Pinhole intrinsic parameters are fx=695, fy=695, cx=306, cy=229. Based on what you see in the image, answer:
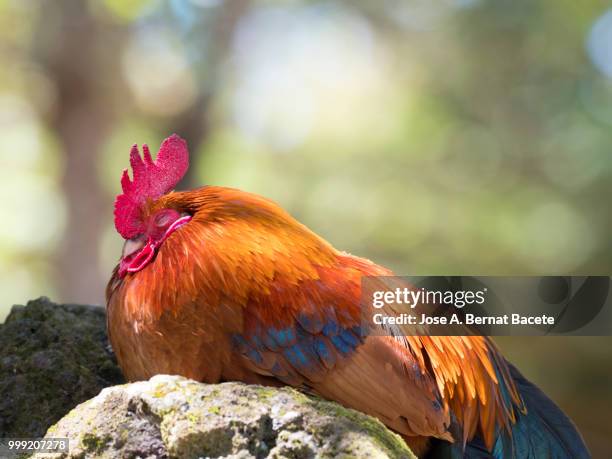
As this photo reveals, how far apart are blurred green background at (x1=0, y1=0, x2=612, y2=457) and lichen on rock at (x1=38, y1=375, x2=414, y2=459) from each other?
21.1 feet

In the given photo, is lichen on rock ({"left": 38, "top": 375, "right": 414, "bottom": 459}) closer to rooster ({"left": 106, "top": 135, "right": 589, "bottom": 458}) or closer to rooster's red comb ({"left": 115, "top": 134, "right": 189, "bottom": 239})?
rooster ({"left": 106, "top": 135, "right": 589, "bottom": 458})

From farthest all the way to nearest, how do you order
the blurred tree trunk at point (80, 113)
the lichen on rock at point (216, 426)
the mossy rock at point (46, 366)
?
the blurred tree trunk at point (80, 113)
the mossy rock at point (46, 366)
the lichen on rock at point (216, 426)

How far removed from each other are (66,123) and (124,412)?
848 centimetres

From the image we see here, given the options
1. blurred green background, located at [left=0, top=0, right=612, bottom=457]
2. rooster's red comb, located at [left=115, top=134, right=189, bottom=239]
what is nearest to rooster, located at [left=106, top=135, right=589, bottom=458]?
rooster's red comb, located at [left=115, top=134, right=189, bottom=239]

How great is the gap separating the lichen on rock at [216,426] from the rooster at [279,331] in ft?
1.13

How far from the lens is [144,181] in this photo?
→ 3213 mm

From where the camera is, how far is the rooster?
2656 millimetres

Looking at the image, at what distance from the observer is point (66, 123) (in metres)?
9.96

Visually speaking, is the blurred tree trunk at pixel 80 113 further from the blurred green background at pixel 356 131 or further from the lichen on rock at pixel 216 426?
→ the lichen on rock at pixel 216 426

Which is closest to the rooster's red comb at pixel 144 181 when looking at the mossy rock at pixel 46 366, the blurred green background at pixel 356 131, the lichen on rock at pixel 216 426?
the mossy rock at pixel 46 366

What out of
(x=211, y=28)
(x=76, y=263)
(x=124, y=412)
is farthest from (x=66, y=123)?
(x=124, y=412)

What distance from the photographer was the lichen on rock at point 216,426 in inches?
80.9

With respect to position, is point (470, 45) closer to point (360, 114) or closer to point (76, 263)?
point (360, 114)

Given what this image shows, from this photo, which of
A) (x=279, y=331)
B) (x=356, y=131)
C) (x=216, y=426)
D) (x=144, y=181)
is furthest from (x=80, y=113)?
(x=216, y=426)
